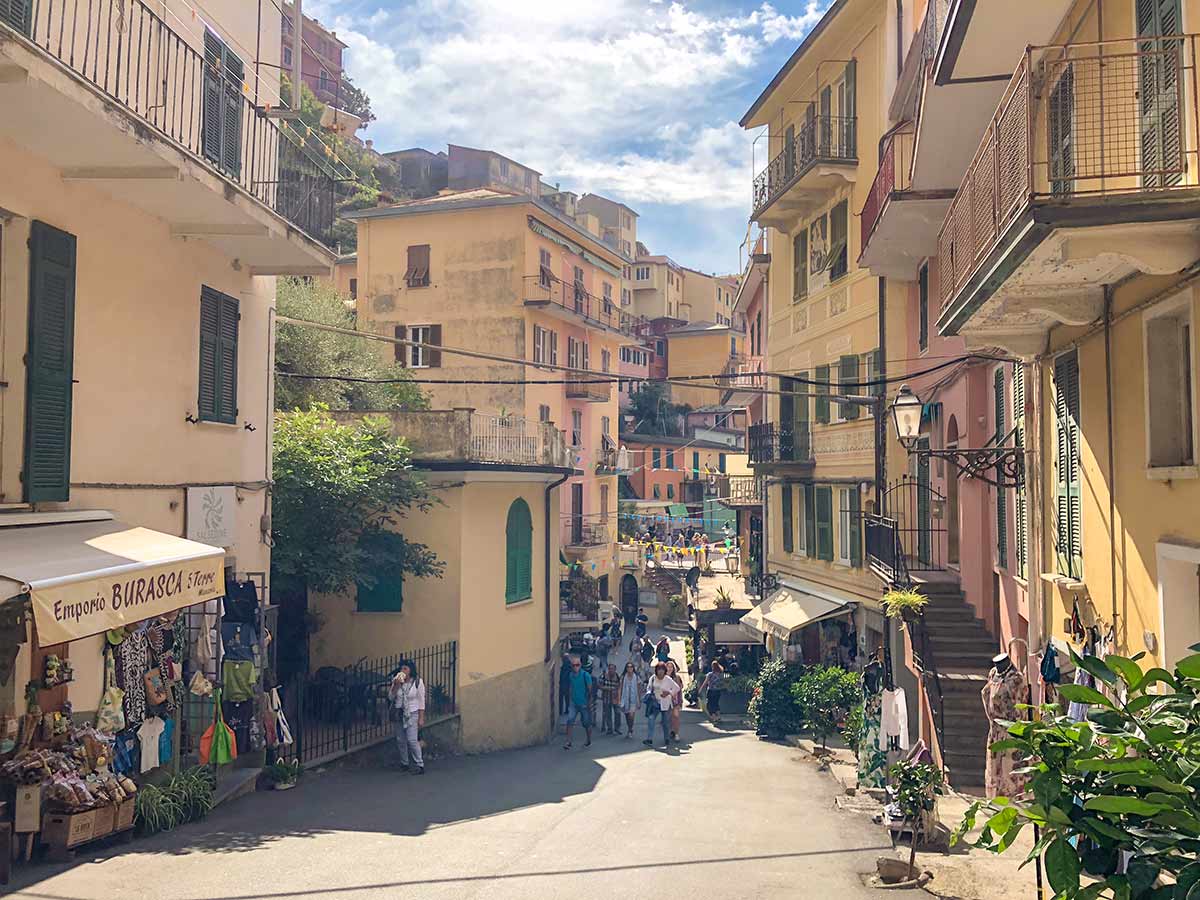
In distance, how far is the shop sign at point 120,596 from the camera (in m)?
7.44

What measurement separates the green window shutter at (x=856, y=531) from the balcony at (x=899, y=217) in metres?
5.02

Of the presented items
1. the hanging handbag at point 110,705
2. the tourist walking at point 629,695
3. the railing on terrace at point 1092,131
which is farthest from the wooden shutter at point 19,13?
the tourist walking at point 629,695

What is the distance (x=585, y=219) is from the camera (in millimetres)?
58156

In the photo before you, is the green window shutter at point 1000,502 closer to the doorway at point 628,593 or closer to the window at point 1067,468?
the window at point 1067,468

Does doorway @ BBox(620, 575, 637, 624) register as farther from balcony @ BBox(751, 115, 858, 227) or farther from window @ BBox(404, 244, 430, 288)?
balcony @ BBox(751, 115, 858, 227)

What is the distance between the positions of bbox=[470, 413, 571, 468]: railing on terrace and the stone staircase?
8.31m

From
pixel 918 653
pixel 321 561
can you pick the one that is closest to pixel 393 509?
pixel 321 561

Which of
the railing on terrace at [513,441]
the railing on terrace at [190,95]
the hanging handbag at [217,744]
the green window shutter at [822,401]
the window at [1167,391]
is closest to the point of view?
the window at [1167,391]

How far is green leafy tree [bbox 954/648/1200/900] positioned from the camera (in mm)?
3465

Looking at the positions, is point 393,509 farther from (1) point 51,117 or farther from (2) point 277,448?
(1) point 51,117

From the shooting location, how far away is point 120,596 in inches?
329

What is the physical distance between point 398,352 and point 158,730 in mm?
26185

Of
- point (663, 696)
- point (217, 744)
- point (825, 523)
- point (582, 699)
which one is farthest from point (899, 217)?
point (217, 744)

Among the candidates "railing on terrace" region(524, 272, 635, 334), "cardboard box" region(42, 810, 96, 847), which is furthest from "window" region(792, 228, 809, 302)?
"cardboard box" region(42, 810, 96, 847)
